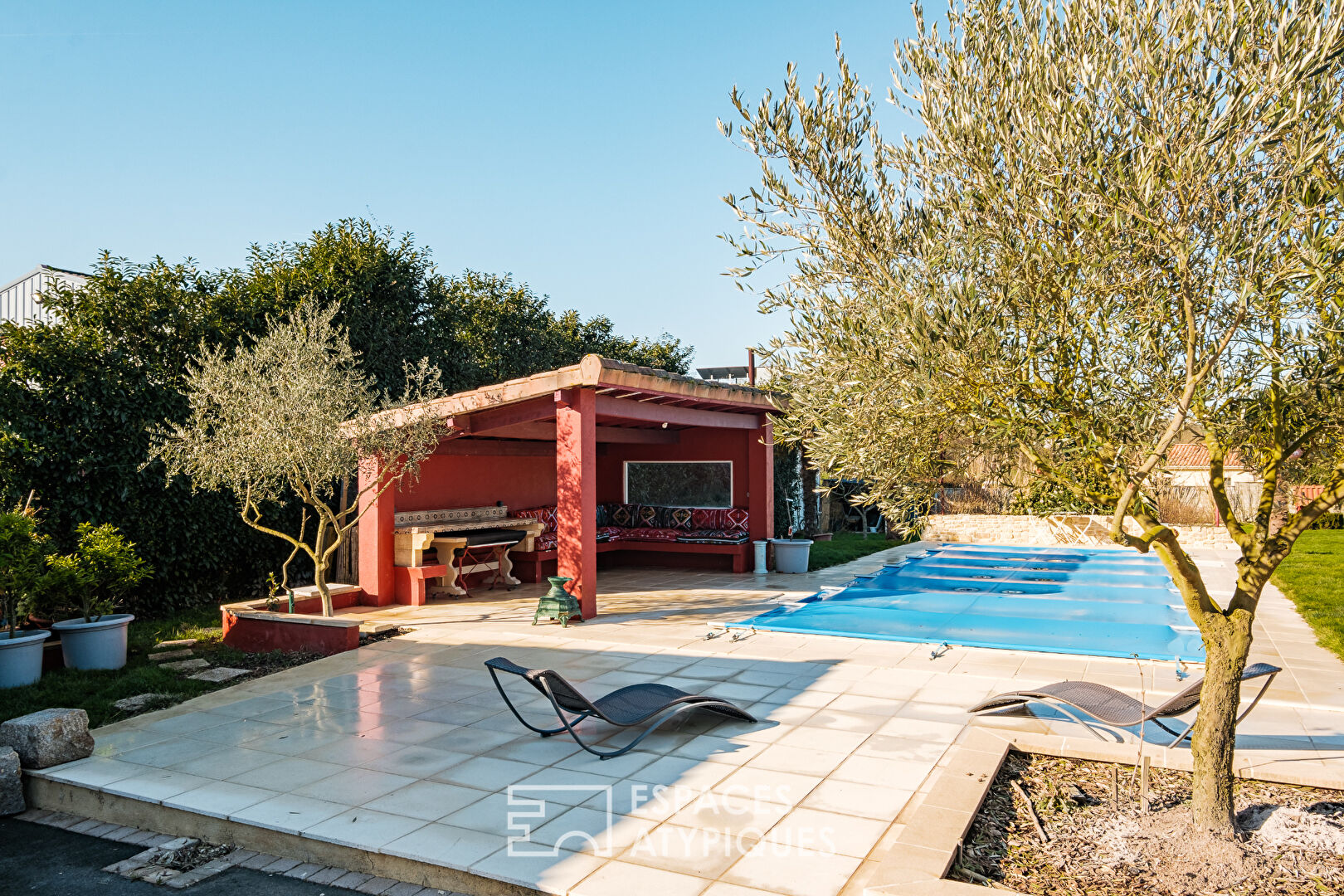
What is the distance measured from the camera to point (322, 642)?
27.6 feet

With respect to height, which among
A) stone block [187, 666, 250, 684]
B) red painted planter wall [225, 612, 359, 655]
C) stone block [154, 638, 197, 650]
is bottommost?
stone block [187, 666, 250, 684]

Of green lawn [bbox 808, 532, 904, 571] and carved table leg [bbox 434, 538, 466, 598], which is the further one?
green lawn [bbox 808, 532, 904, 571]

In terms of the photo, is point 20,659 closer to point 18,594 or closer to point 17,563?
point 18,594

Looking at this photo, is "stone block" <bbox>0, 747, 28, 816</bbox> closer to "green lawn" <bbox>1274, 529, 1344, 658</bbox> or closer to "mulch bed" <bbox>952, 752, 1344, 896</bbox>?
"mulch bed" <bbox>952, 752, 1344, 896</bbox>

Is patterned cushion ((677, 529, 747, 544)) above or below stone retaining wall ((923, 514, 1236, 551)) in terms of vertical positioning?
above

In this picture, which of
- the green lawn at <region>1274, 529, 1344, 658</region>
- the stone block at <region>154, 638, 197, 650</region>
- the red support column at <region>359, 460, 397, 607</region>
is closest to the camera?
the stone block at <region>154, 638, 197, 650</region>

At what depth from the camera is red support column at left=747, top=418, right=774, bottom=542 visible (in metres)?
14.0

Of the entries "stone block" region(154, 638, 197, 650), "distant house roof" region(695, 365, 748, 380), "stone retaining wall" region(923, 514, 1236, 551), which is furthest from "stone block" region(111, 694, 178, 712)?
"distant house roof" region(695, 365, 748, 380)

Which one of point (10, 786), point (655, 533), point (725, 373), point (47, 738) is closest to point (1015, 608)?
point (655, 533)

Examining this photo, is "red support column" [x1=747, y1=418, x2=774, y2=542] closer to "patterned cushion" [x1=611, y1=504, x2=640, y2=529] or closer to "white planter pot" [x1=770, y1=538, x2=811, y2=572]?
"white planter pot" [x1=770, y1=538, x2=811, y2=572]

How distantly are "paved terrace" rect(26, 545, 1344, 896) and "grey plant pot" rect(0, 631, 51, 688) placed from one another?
1.72m

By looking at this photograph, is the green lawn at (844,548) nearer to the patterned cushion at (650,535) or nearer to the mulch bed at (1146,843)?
the patterned cushion at (650,535)

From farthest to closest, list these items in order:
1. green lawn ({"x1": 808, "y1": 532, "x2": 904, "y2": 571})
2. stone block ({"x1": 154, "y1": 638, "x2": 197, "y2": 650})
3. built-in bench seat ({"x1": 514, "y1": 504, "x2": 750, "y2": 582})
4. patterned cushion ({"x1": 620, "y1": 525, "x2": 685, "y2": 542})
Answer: green lawn ({"x1": 808, "y1": 532, "x2": 904, "y2": 571}) → patterned cushion ({"x1": 620, "y1": 525, "x2": 685, "y2": 542}) → built-in bench seat ({"x1": 514, "y1": 504, "x2": 750, "y2": 582}) → stone block ({"x1": 154, "y1": 638, "x2": 197, "y2": 650})

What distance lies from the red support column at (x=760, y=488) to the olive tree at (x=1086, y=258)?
9453 mm
